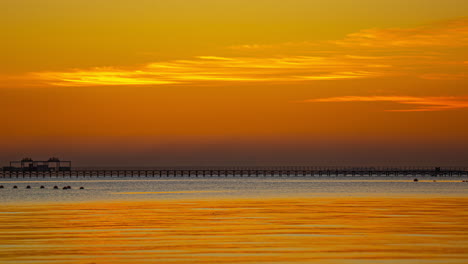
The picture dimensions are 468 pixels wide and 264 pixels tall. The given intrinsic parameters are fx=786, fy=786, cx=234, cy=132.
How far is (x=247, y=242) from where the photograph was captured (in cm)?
3033

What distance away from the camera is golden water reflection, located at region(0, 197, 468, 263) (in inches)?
1042

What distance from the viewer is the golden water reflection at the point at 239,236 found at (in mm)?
26469

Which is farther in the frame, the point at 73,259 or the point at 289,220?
the point at 289,220

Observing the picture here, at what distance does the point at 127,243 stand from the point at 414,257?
36.3 feet

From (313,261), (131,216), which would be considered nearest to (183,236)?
(313,261)

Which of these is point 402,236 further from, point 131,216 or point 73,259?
point 131,216

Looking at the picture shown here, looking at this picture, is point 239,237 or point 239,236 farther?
point 239,236

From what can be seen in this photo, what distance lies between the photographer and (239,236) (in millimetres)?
32375

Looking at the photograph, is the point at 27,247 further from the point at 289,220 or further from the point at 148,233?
the point at 289,220

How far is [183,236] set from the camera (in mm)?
32844

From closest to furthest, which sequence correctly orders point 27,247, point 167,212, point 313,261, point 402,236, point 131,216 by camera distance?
point 313,261 → point 27,247 → point 402,236 → point 131,216 → point 167,212

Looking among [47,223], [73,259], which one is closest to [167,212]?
[47,223]

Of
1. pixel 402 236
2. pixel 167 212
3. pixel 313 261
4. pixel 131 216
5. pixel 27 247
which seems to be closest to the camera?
pixel 313 261

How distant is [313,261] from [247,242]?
528cm
